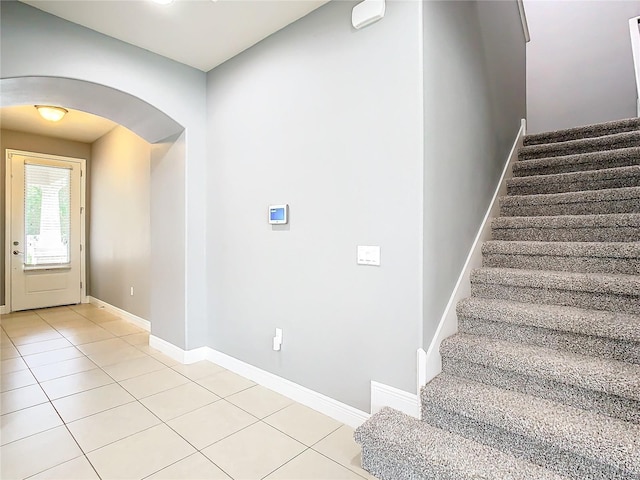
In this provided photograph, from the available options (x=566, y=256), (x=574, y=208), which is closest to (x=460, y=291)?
(x=566, y=256)

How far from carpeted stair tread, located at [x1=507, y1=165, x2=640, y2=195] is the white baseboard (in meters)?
2.61

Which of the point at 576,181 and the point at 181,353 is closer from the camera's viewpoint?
the point at 576,181

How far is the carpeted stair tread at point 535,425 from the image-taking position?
1.45 meters

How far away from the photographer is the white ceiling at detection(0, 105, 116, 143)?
4.75 m

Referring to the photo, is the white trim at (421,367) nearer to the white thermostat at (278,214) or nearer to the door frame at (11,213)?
the white thermostat at (278,214)

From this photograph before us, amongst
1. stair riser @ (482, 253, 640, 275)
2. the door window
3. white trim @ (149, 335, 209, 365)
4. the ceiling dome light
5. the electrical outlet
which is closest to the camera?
stair riser @ (482, 253, 640, 275)

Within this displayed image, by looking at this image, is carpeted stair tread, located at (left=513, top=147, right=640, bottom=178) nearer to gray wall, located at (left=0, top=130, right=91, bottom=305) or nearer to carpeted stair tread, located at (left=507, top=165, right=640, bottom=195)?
carpeted stair tread, located at (left=507, top=165, right=640, bottom=195)

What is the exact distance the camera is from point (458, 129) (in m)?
2.50

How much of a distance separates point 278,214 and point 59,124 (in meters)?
4.58

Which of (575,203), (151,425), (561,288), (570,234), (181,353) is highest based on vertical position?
(575,203)

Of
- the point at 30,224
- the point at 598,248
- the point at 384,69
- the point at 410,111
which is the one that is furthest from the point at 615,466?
the point at 30,224

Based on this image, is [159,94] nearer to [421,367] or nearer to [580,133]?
[421,367]

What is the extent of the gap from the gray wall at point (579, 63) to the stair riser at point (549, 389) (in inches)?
188

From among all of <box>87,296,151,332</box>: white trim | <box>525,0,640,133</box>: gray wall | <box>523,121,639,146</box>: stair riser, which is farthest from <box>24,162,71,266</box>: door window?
<box>525,0,640,133</box>: gray wall
